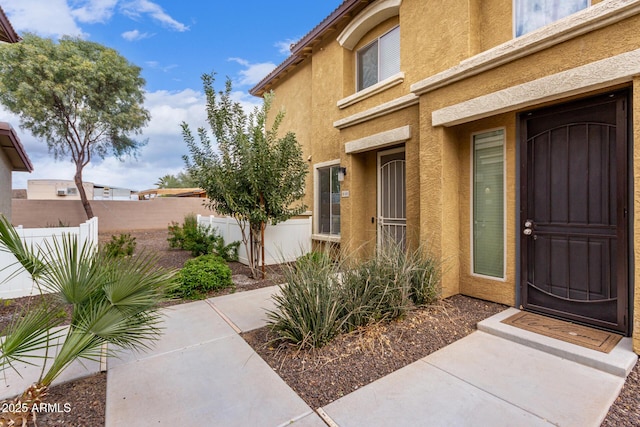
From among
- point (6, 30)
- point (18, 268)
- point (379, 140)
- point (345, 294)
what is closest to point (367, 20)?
point (379, 140)

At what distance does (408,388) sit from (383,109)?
5.02 metres

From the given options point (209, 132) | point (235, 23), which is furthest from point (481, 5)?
point (235, 23)

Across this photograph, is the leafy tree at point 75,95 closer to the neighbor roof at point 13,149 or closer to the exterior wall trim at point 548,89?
the neighbor roof at point 13,149

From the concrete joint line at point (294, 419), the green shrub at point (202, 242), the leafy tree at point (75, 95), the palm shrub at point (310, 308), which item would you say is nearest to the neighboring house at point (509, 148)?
the palm shrub at point (310, 308)

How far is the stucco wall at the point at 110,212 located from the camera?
669 inches

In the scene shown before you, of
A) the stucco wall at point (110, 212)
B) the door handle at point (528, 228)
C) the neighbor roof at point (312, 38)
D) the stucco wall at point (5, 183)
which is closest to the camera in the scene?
the door handle at point (528, 228)

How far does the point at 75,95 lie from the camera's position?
15633 millimetres

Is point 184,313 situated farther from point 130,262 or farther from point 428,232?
point 428,232

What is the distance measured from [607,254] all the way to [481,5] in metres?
4.31

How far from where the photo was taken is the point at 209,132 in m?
6.52

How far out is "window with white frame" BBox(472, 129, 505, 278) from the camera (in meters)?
4.70

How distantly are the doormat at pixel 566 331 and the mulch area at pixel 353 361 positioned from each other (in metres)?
0.34

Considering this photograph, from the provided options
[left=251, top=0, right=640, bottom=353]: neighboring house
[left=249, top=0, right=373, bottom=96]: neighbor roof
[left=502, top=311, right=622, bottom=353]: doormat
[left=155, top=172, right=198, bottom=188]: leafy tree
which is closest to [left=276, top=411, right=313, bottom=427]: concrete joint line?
[left=502, top=311, right=622, bottom=353]: doormat

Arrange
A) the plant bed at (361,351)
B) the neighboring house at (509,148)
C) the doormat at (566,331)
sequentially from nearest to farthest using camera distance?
the plant bed at (361,351) → the doormat at (566,331) → the neighboring house at (509,148)
